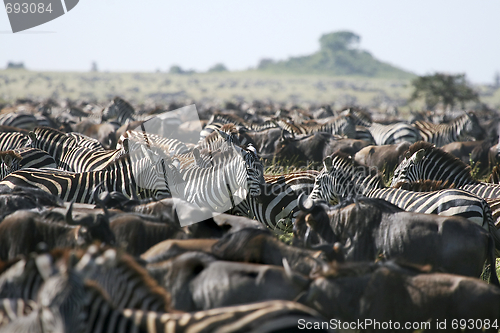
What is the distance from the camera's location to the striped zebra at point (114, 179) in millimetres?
5852

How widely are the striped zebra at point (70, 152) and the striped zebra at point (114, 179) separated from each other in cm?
127

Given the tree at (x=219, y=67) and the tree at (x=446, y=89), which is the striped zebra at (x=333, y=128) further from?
the tree at (x=219, y=67)

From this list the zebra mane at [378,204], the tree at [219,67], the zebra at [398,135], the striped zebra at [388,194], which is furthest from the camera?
the tree at [219,67]

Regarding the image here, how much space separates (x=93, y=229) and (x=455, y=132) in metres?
13.3

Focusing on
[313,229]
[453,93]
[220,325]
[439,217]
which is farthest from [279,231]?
[453,93]

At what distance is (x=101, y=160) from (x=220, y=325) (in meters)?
6.17

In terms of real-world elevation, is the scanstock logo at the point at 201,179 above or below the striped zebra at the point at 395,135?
above

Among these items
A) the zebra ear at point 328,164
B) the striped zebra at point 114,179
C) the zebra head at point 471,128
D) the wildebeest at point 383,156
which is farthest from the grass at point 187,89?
the zebra ear at point 328,164

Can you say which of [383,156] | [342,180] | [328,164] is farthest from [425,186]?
[383,156]

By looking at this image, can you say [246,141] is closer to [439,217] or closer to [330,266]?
[439,217]

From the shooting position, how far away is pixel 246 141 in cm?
1053

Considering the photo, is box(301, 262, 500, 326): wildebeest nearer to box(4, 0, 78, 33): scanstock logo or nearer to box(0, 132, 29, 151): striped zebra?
box(0, 132, 29, 151): striped zebra

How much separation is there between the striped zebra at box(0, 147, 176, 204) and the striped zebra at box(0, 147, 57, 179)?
96 centimetres

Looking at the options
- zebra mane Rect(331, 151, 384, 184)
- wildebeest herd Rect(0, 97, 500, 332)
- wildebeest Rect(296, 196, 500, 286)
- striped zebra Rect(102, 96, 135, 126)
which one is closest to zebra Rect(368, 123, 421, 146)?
wildebeest herd Rect(0, 97, 500, 332)
